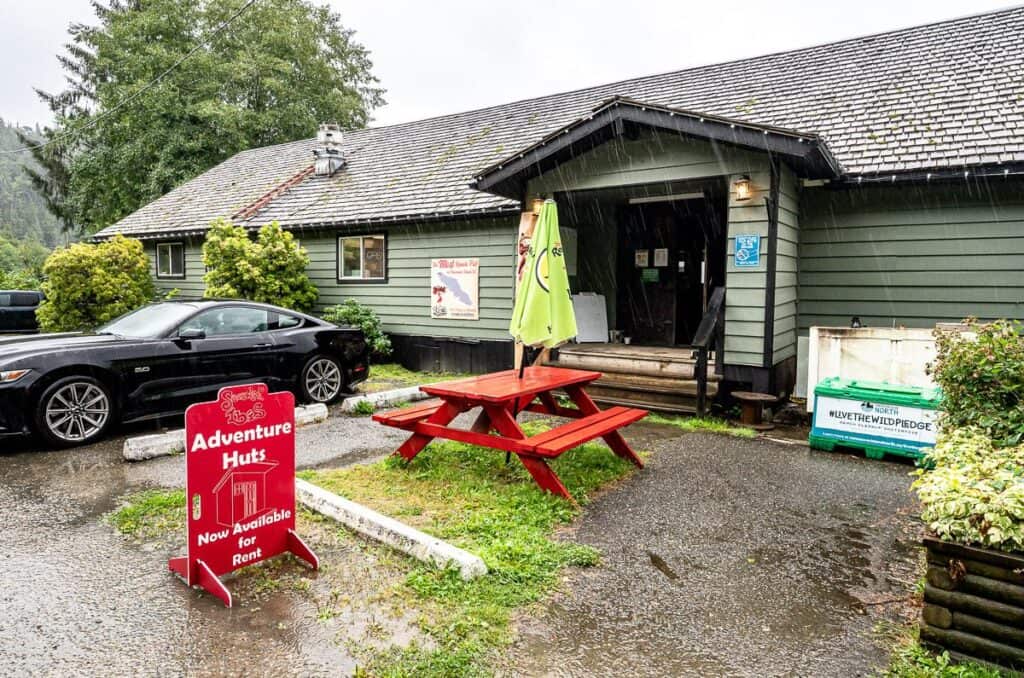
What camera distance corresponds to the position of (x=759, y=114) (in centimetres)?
962

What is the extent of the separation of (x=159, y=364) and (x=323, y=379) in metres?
2.06

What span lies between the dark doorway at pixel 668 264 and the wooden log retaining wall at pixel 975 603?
7.90m

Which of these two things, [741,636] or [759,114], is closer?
[741,636]

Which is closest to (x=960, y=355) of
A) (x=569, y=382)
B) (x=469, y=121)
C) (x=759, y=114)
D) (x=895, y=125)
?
(x=569, y=382)

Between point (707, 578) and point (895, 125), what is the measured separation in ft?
25.5

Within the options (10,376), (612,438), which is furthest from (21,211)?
(612,438)

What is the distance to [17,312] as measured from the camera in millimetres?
15375

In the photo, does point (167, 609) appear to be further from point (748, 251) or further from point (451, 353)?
point (451, 353)

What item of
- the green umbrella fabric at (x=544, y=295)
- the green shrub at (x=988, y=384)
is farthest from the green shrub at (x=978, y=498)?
the green umbrella fabric at (x=544, y=295)

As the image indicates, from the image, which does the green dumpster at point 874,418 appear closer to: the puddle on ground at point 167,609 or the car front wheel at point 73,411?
the puddle on ground at point 167,609

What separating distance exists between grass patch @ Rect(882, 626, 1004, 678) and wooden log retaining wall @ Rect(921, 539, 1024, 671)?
54 mm

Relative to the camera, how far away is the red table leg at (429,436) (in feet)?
16.1

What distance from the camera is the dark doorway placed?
10.1m

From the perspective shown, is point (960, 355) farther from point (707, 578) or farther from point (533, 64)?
point (533, 64)
